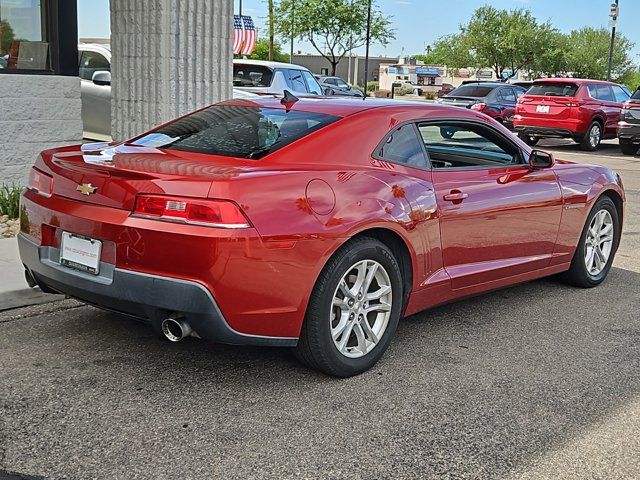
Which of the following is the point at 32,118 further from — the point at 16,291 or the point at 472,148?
the point at 472,148

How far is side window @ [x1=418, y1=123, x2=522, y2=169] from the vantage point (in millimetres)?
5421

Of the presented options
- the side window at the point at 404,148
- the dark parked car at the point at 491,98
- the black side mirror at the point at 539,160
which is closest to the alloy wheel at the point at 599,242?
the black side mirror at the point at 539,160

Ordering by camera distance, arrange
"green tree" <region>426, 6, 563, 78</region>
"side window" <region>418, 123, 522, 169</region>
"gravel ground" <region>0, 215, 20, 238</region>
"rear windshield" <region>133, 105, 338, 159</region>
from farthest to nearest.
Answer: "green tree" <region>426, 6, 563, 78</region> < "gravel ground" <region>0, 215, 20, 238</region> < "side window" <region>418, 123, 522, 169</region> < "rear windshield" <region>133, 105, 338, 159</region>

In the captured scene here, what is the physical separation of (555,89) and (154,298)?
58.5 ft

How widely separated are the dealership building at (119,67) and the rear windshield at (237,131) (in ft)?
11.3

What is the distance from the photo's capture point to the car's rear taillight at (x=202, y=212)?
366cm

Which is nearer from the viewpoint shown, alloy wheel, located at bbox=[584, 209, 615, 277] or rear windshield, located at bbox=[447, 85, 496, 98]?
alloy wheel, located at bbox=[584, 209, 615, 277]

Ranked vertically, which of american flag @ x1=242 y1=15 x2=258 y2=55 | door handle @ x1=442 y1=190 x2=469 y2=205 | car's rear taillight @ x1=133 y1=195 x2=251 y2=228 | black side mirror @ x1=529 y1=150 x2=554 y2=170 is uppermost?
american flag @ x1=242 y1=15 x2=258 y2=55

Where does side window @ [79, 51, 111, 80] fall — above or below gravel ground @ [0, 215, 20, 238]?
above

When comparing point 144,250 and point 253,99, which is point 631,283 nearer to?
point 253,99

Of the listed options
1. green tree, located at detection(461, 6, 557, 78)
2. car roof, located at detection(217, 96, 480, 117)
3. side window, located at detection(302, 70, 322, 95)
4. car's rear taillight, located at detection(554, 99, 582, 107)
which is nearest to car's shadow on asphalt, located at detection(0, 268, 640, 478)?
car roof, located at detection(217, 96, 480, 117)

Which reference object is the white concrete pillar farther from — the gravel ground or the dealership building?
the gravel ground

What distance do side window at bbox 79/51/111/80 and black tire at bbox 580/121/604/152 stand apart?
1157 cm

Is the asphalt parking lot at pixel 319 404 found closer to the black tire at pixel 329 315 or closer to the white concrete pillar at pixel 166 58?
the black tire at pixel 329 315
